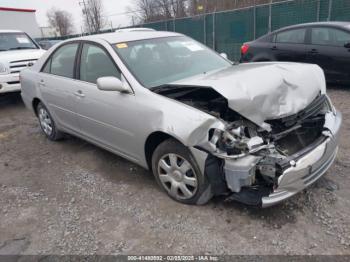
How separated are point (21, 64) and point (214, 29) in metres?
9.23

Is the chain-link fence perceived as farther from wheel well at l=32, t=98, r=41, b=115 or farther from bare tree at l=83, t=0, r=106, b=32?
bare tree at l=83, t=0, r=106, b=32

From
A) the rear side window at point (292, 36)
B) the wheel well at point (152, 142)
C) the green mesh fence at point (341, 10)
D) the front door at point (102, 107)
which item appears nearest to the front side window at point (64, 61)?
the front door at point (102, 107)

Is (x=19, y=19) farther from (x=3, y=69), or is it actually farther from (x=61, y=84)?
(x=61, y=84)

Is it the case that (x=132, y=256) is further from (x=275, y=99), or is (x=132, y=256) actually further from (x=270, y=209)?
(x=275, y=99)

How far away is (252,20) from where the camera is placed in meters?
12.8

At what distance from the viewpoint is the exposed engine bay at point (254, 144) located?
2539mm

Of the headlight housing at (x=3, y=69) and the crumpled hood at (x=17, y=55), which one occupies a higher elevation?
the crumpled hood at (x=17, y=55)

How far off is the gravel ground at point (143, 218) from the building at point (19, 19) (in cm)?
3206

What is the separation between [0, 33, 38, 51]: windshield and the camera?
8433 millimetres

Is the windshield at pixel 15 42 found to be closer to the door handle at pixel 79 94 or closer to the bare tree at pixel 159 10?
the door handle at pixel 79 94

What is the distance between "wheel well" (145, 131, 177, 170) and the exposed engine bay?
0.39m

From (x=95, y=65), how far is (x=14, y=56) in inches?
192

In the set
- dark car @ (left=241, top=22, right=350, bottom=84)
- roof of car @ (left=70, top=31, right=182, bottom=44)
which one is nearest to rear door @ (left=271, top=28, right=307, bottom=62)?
dark car @ (left=241, top=22, right=350, bottom=84)

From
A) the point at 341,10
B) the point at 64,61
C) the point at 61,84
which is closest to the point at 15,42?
the point at 64,61
